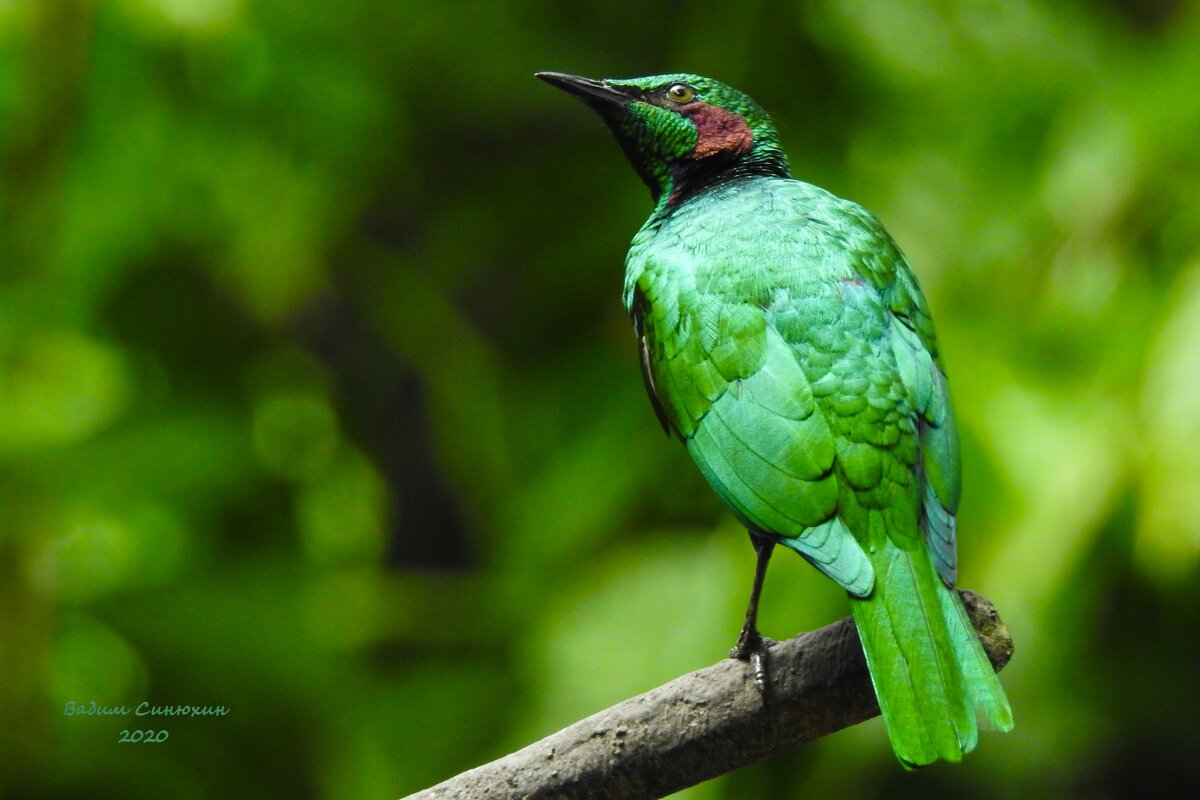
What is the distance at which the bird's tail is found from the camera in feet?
4.90

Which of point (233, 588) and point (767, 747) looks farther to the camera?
point (233, 588)

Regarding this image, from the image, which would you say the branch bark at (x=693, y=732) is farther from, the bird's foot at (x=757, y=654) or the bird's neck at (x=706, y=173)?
the bird's neck at (x=706, y=173)

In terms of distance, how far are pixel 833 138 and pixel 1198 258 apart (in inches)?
42.9

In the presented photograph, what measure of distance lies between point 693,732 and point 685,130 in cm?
101

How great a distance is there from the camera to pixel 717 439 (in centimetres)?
187

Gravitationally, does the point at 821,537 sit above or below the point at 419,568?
below

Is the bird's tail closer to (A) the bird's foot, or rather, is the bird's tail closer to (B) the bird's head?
(A) the bird's foot

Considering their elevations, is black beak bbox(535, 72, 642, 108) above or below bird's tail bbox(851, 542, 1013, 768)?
above

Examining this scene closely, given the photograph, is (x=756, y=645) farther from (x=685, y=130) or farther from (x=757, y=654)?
(x=685, y=130)

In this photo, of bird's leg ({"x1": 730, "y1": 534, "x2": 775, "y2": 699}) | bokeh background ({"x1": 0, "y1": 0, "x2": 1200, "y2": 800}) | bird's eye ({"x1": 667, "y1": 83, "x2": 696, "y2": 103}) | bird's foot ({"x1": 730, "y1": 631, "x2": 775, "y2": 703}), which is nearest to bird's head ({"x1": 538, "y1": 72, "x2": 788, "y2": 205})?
bird's eye ({"x1": 667, "y1": 83, "x2": 696, "y2": 103})

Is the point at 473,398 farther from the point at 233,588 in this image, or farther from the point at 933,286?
the point at 933,286

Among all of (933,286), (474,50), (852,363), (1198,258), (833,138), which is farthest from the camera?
(474,50)

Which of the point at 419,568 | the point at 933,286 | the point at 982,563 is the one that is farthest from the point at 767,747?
the point at 419,568

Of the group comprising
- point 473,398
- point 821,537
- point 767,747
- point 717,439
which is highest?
point 473,398
